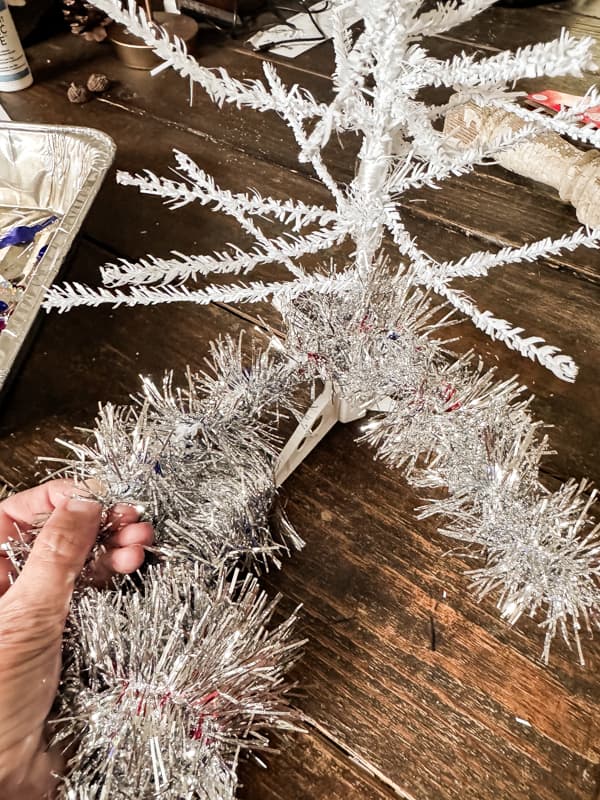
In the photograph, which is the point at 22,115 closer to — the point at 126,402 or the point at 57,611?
the point at 126,402

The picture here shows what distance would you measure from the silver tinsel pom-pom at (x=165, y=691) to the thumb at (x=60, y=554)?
0.05 feet

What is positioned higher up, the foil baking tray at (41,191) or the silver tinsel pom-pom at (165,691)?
the foil baking tray at (41,191)

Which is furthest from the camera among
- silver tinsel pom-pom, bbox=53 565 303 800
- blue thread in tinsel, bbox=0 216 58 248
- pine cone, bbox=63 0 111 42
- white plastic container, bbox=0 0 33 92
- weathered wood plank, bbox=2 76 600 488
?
pine cone, bbox=63 0 111 42

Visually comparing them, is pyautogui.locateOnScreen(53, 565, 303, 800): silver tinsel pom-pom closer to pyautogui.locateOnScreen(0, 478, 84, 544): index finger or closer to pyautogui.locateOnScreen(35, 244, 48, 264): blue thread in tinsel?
pyautogui.locateOnScreen(0, 478, 84, 544): index finger

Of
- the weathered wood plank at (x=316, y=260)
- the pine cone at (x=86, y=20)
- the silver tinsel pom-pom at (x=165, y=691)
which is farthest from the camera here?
the pine cone at (x=86, y=20)

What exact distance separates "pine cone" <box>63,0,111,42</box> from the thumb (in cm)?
76

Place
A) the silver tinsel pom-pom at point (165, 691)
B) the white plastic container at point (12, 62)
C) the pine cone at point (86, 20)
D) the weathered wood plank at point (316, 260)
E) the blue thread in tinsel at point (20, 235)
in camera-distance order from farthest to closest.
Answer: the pine cone at point (86, 20)
the white plastic container at point (12, 62)
the blue thread in tinsel at point (20, 235)
the weathered wood plank at point (316, 260)
the silver tinsel pom-pom at point (165, 691)

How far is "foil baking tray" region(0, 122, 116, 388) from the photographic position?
0.53 meters

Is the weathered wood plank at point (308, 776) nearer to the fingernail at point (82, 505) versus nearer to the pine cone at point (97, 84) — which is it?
the fingernail at point (82, 505)

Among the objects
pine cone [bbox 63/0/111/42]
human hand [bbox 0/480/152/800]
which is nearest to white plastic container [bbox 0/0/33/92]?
pine cone [bbox 63/0/111/42]

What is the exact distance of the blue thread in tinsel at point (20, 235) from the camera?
1.93 feet

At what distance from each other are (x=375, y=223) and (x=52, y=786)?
13.0 inches

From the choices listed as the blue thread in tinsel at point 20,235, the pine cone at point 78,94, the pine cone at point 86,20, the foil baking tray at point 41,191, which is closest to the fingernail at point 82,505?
the foil baking tray at point 41,191

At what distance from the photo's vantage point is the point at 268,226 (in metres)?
0.61
